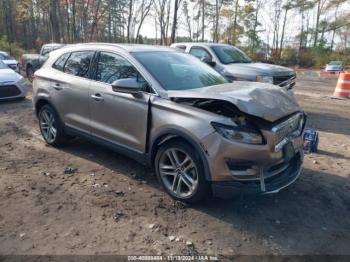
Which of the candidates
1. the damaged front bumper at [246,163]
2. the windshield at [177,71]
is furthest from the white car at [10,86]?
the damaged front bumper at [246,163]

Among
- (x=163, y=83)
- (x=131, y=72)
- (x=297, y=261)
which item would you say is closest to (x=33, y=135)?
(x=131, y=72)

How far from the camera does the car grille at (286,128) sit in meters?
3.60

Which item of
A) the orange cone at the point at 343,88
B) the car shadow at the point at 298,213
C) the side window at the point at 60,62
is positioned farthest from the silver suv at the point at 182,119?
the orange cone at the point at 343,88

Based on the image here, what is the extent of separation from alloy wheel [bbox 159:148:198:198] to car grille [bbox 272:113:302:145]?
0.97 meters

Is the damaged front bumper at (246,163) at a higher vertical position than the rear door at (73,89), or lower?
lower

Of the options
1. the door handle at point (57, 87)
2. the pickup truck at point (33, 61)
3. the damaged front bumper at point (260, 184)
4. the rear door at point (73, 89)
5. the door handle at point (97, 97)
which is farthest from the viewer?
the pickup truck at point (33, 61)

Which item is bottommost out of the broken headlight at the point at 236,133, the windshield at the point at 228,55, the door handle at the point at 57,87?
the broken headlight at the point at 236,133

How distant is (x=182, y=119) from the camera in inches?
147

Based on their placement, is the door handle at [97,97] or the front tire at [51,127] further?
the front tire at [51,127]

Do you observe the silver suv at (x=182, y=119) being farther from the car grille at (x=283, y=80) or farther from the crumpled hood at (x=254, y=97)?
the car grille at (x=283, y=80)

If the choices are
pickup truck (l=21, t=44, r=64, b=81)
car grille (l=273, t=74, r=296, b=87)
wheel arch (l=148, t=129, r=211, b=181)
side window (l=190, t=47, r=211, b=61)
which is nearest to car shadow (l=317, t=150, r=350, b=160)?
car grille (l=273, t=74, r=296, b=87)

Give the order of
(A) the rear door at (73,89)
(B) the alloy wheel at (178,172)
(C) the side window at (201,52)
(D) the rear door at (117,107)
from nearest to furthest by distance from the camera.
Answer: (B) the alloy wheel at (178,172) < (D) the rear door at (117,107) < (A) the rear door at (73,89) < (C) the side window at (201,52)

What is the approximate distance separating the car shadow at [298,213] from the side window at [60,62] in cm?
215

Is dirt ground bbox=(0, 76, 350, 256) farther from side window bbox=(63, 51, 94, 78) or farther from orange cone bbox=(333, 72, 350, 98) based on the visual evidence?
orange cone bbox=(333, 72, 350, 98)
